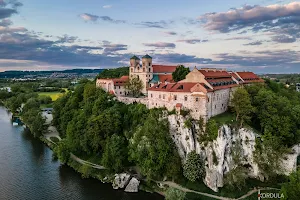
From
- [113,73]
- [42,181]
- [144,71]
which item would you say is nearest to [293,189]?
[42,181]

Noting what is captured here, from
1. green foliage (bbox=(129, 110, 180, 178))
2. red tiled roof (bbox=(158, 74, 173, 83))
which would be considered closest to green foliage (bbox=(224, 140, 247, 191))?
green foliage (bbox=(129, 110, 180, 178))

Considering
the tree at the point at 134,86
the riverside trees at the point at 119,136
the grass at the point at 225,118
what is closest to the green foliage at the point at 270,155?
the grass at the point at 225,118

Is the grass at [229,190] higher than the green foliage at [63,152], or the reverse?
the green foliage at [63,152]

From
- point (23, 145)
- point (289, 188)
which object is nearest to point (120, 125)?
point (23, 145)

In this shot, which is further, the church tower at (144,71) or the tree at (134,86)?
the church tower at (144,71)

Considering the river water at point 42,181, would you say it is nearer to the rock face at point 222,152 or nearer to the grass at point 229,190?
the grass at point 229,190

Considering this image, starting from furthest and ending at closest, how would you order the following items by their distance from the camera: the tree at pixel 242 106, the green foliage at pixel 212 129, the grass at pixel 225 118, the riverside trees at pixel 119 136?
the tree at pixel 242 106 → the grass at pixel 225 118 → the riverside trees at pixel 119 136 → the green foliage at pixel 212 129

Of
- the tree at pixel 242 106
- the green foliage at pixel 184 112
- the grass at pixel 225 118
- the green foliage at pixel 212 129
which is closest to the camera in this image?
the green foliage at pixel 212 129
